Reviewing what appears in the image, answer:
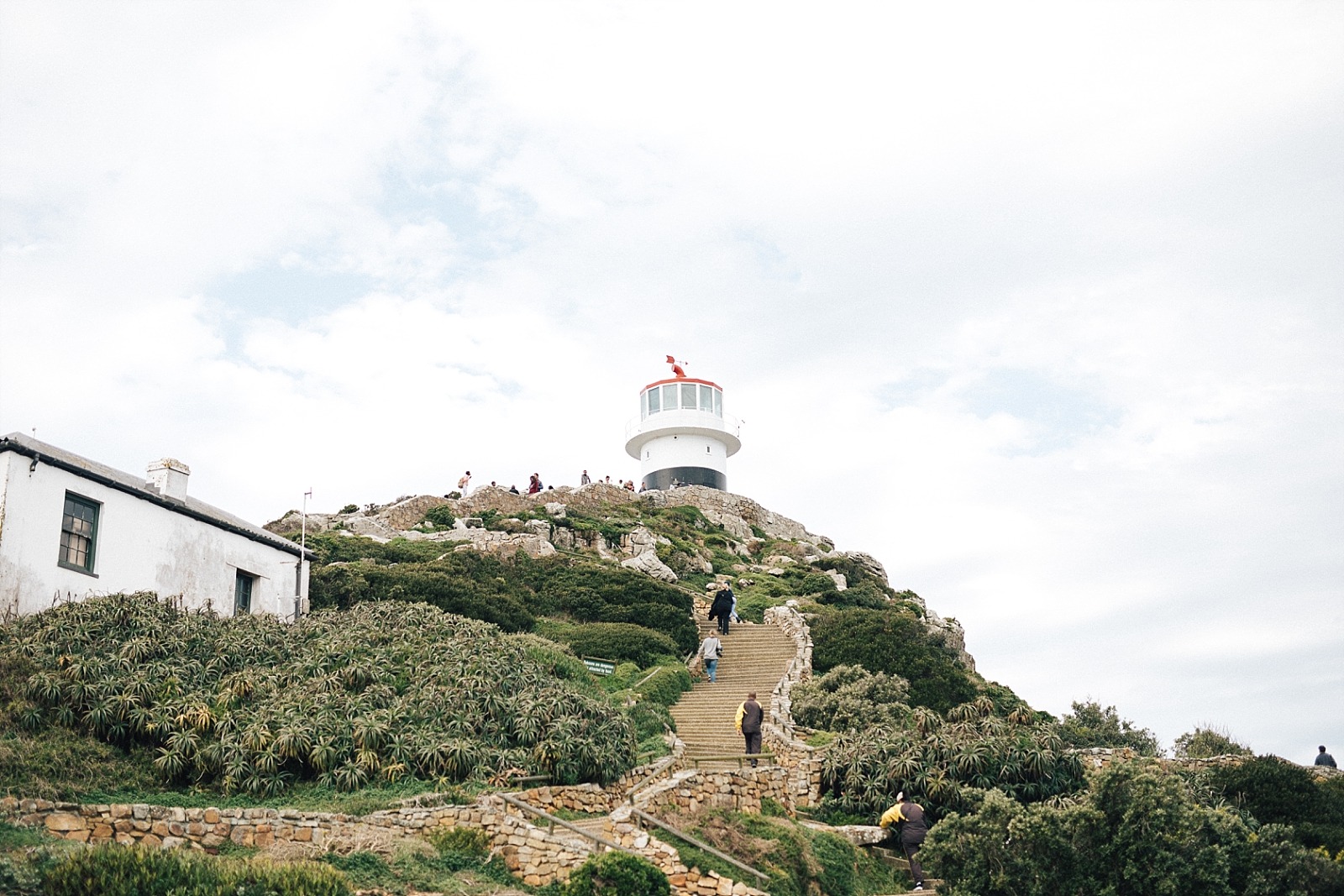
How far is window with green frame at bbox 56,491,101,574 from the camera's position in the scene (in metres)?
25.0

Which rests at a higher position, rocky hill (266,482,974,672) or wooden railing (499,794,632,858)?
rocky hill (266,482,974,672)

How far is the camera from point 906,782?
76.5ft

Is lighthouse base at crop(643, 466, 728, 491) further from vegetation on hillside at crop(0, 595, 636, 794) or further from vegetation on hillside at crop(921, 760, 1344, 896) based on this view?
vegetation on hillside at crop(921, 760, 1344, 896)

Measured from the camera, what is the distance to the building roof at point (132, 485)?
957 inches

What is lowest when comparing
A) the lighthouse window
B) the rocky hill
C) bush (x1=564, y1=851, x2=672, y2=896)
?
bush (x1=564, y1=851, x2=672, y2=896)

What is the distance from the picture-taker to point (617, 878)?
56.0ft

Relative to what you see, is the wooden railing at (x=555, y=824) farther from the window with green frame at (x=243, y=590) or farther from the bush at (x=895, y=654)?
the bush at (x=895, y=654)

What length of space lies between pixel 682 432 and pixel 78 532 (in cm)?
4163

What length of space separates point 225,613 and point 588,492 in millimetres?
31249

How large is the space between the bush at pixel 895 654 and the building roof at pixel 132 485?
1403 cm

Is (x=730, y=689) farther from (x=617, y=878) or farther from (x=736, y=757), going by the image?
(x=617, y=878)

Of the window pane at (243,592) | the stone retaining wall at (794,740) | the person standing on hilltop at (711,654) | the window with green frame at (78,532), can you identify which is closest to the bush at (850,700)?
the stone retaining wall at (794,740)

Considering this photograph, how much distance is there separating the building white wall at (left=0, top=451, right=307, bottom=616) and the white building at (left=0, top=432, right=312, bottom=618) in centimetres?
2

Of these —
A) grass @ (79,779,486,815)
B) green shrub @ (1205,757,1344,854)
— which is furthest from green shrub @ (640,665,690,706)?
green shrub @ (1205,757,1344,854)
